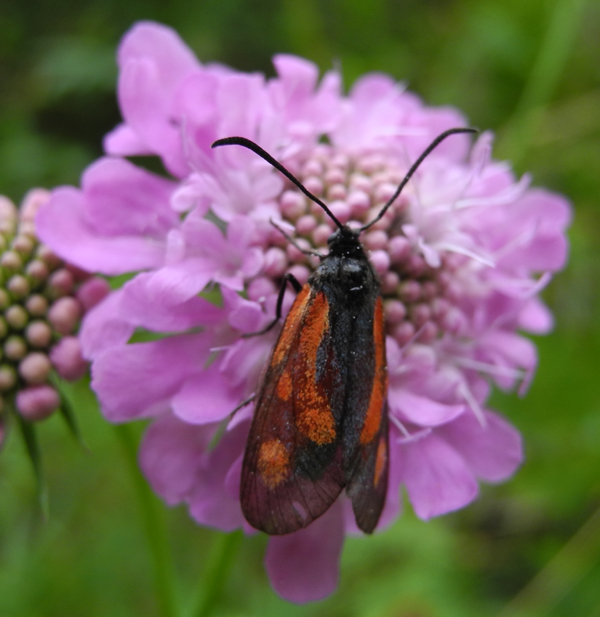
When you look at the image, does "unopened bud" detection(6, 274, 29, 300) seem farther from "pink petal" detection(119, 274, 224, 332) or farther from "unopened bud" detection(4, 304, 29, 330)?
"pink petal" detection(119, 274, 224, 332)

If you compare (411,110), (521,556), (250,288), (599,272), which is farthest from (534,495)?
(250,288)

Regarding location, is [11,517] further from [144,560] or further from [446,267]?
[446,267]

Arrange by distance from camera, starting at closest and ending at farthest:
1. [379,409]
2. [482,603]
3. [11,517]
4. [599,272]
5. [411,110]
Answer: [379,409]
[411,110]
[11,517]
[482,603]
[599,272]

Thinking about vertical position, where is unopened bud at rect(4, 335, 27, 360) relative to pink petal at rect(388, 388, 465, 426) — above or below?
below

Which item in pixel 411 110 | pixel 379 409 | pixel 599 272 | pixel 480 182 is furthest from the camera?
pixel 599 272

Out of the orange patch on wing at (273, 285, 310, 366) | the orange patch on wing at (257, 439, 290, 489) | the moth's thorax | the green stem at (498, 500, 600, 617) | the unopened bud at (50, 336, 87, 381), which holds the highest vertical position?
the moth's thorax

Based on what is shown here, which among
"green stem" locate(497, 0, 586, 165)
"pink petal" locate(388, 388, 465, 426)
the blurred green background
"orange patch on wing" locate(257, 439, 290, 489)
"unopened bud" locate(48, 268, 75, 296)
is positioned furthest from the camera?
"green stem" locate(497, 0, 586, 165)

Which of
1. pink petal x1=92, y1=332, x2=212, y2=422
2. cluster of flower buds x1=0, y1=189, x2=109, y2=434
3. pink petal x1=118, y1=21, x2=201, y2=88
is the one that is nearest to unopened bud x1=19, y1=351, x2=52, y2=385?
cluster of flower buds x1=0, y1=189, x2=109, y2=434
